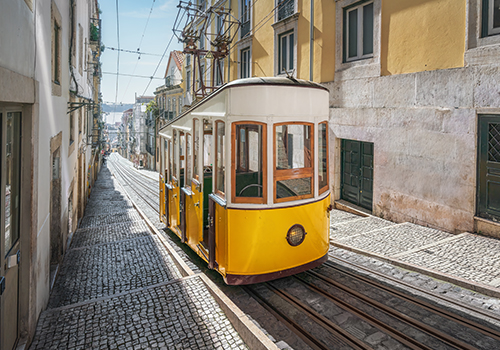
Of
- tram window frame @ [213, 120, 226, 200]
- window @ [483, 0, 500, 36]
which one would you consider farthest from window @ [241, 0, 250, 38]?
tram window frame @ [213, 120, 226, 200]

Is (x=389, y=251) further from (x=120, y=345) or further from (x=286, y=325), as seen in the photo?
(x=120, y=345)

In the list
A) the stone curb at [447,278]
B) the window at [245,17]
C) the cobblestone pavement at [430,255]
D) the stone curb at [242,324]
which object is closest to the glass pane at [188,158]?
the stone curb at [242,324]

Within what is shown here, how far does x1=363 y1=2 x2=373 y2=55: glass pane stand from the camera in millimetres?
9875

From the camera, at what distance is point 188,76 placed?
32125mm

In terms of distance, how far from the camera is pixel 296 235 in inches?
186

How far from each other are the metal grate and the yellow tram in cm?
409

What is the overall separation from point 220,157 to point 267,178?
2.73ft

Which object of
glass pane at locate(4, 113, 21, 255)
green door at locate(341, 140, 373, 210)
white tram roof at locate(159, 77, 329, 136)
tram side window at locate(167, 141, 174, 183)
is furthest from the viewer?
green door at locate(341, 140, 373, 210)

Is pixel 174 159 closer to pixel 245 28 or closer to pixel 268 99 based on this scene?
pixel 268 99

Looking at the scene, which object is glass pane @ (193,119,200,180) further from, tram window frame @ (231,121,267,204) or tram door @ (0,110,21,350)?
tram door @ (0,110,21,350)

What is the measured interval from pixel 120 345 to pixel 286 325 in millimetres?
1910

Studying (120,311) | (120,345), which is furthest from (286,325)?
(120,311)

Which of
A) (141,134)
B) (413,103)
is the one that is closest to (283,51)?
(413,103)

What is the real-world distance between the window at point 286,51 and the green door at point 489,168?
8.41 m
